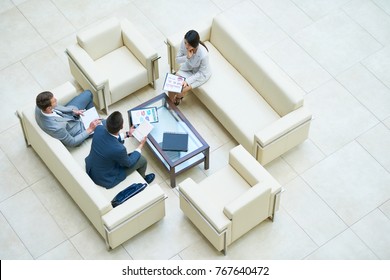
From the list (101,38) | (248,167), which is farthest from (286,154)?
(101,38)

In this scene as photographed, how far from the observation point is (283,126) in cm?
988

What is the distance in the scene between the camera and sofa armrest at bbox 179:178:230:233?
9.04 meters

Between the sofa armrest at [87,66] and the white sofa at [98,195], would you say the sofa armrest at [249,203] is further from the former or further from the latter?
the sofa armrest at [87,66]

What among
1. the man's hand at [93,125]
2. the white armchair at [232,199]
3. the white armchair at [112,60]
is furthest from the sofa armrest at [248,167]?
the white armchair at [112,60]

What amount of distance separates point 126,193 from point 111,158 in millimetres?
465

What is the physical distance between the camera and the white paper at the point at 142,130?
10.0 metres

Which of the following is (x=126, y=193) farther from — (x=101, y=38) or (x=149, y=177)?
(x=101, y=38)

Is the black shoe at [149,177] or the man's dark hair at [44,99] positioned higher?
the man's dark hair at [44,99]

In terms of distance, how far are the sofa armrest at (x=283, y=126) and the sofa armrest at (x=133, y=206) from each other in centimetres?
146

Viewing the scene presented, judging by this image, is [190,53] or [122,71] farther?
[122,71]

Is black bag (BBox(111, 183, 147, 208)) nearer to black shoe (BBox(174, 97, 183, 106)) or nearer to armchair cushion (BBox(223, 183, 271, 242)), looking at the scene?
armchair cushion (BBox(223, 183, 271, 242))

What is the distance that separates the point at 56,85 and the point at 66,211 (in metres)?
2.18

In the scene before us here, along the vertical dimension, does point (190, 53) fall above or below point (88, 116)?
above

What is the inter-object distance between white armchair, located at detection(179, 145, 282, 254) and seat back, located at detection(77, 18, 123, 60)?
8.62 feet
